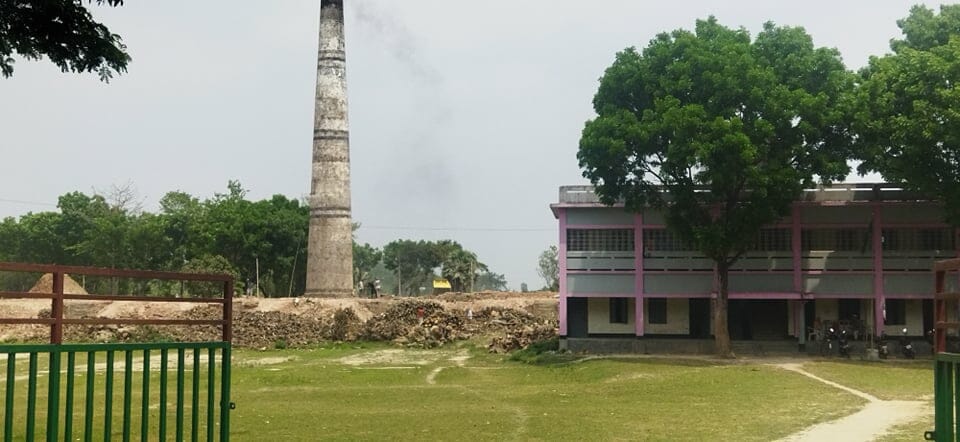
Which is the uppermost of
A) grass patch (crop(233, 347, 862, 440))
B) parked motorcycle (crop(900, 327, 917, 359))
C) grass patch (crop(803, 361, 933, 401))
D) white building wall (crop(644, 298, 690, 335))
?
white building wall (crop(644, 298, 690, 335))

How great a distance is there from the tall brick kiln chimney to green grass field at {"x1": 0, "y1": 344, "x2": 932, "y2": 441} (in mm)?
16493

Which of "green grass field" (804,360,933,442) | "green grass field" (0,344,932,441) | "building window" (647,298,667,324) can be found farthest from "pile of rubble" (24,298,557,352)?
"green grass field" (804,360,933,442)

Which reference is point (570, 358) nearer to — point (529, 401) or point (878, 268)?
point (878, 268)

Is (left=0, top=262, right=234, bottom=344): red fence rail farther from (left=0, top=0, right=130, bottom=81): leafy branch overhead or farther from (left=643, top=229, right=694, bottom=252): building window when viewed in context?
(left=643, top=229, right=694, bottom=252): building window

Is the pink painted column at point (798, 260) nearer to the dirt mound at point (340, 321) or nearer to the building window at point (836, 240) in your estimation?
the building window at point (836, 240)

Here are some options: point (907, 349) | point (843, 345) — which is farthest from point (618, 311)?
point (907, 349)

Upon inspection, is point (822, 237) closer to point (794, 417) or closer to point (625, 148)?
point (625, 148)

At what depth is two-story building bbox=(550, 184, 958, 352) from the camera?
106ft

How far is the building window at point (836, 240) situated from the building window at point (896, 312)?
206 cm

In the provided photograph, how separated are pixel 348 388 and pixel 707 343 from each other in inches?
545

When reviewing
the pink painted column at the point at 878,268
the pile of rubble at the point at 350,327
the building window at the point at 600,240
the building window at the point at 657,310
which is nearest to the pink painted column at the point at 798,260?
the pink painted column at the point at 878,268

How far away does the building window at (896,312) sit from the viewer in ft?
108

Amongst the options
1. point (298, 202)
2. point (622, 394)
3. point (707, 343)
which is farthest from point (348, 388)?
point (298, 202)

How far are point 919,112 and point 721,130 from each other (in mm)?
5050
